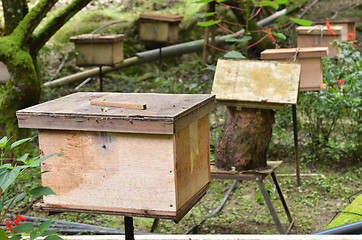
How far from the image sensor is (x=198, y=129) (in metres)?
2.04

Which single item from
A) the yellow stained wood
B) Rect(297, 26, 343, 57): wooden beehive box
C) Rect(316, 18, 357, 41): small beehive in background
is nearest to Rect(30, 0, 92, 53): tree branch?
Rect(297, 26, 343, 57): wooden beehive box

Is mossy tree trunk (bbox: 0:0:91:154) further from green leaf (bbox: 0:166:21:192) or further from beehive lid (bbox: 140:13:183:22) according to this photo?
green leaf (bbox: 0:166:21:192)

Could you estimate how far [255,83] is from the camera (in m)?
3.67

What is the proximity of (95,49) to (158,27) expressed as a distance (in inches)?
77.9

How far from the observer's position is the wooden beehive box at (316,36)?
625 cm

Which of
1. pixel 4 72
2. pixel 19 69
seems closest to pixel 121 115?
pixel 19 69

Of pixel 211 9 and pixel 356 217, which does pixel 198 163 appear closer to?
pixel 356 217

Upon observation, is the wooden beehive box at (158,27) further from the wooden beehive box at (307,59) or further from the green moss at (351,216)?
the green moss at (351,216)

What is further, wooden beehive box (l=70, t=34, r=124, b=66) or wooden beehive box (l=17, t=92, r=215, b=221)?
wooden beehive box (l=70, t=34, r=124, b=66)

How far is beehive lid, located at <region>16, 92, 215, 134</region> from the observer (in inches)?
66.5

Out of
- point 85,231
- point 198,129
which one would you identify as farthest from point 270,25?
point 198,129

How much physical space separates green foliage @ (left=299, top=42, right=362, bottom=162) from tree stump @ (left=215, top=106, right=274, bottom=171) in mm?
1656

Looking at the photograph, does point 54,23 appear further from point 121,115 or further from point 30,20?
point 121,115

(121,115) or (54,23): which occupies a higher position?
(54,23)
